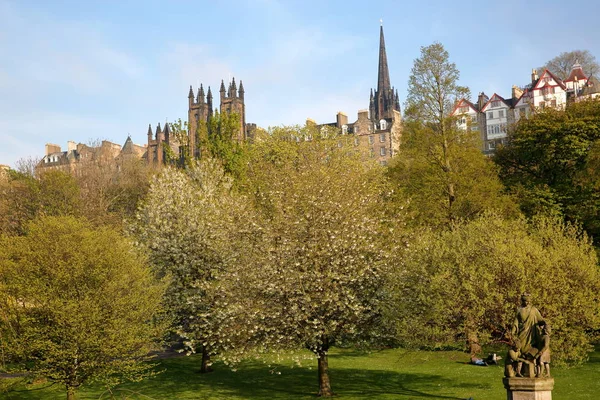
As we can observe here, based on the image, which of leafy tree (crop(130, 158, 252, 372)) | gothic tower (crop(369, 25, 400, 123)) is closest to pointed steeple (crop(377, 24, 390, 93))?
gothic tower (crop(369, 25, 400, 123))

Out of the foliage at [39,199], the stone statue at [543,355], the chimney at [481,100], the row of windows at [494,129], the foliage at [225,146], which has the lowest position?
the stone statue at [543,355]

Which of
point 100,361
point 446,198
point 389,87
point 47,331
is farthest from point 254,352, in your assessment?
point 389,87

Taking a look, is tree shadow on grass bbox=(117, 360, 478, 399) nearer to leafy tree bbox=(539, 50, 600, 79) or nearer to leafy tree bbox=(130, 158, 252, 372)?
leafy tree bbox=(130, 158, 252, 372)

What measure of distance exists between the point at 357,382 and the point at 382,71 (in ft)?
546

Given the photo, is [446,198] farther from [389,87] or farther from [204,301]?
[389,87]

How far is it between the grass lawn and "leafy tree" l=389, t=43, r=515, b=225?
11249 millimetres

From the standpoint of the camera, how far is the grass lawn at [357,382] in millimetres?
29938

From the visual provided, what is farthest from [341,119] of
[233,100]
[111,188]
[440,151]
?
[440,151]

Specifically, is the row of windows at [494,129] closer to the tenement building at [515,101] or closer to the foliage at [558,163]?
the tenement building at [515,101]

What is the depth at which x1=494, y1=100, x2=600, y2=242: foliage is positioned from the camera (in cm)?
4975

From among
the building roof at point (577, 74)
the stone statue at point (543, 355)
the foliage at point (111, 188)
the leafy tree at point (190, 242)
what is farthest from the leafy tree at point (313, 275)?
the building roof at point (577, 74)

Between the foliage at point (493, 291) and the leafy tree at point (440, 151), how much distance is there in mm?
14688

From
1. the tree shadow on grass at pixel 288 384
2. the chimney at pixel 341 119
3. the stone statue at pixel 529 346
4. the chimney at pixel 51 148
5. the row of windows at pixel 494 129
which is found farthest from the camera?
the chimney at pixel 51 148

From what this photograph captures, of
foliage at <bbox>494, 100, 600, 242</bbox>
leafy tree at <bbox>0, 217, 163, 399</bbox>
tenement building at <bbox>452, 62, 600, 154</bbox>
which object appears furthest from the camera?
tenement building at <bbox>452, 62, 600, 154</bbox>
